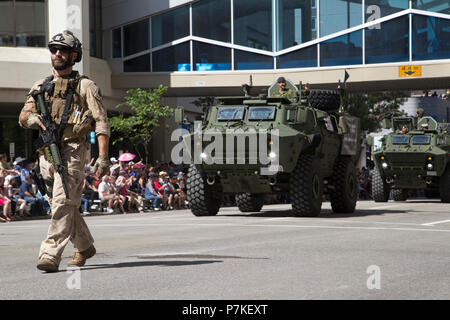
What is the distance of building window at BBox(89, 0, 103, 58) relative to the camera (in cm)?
3728

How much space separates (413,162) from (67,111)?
18.7 metres

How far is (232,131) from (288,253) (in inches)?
278

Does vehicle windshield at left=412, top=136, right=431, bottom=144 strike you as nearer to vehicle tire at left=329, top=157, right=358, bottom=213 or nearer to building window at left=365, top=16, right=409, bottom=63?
vehicle tire at left=329, top=157, right=358, bottom=213

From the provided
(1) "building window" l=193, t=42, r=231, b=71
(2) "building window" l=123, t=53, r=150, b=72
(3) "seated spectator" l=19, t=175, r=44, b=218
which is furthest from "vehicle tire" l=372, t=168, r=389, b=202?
(2) "building window" l=123, t=53, r=150, b=72

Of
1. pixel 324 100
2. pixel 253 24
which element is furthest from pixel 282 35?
pixel 324 100

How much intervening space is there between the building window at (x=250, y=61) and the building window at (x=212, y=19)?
92 centimetres

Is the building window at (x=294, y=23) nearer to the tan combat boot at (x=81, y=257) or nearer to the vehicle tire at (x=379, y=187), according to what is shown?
the vehicle tire at (x=379, y=187)

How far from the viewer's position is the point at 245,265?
771 cm

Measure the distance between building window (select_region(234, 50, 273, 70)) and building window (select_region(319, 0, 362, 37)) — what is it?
2.67 m

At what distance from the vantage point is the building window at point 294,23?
35688mm

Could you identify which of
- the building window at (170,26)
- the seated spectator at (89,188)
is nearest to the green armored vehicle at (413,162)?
the seated spectator at (89,188)

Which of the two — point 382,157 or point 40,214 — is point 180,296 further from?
point 382,157

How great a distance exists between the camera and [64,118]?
741cm

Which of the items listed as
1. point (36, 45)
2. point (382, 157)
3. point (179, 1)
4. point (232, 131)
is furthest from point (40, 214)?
point (179, 1)
